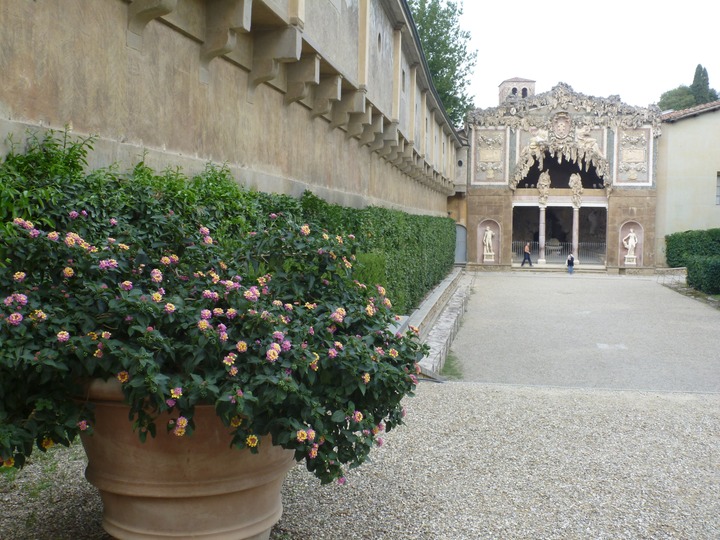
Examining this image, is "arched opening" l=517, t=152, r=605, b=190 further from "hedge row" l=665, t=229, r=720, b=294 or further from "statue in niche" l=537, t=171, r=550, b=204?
"hedge row" l=665, t=229, r=720, b=294

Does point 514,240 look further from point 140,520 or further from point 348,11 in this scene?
point 140,520

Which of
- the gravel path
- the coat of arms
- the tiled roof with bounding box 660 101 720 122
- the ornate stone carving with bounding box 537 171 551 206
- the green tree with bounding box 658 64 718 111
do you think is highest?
the green tree with bounding box 658 64 718 111

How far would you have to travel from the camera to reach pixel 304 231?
3559mm

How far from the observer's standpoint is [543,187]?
36.1 metres

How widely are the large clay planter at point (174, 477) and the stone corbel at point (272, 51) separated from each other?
197 inches

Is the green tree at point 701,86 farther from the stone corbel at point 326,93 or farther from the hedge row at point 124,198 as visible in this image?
the hedge row at point 124,198

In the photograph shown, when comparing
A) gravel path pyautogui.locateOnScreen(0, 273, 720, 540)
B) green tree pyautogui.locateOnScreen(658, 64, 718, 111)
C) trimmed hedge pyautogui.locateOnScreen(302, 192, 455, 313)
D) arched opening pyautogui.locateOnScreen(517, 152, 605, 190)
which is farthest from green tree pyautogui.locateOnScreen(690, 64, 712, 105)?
gravel path pyautogui.locateOnScreen(0, 273, 720, 540)

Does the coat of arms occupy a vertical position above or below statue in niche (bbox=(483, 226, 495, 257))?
above

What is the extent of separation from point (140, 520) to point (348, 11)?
926 centimetres

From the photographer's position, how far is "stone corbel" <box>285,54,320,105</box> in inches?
331

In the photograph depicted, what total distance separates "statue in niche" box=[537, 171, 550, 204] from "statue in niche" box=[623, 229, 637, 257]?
14.2ft

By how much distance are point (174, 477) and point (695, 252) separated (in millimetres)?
33479

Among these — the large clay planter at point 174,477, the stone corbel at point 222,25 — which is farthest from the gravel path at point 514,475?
the stone corbel at point 222,25

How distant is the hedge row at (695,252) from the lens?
23.6m
